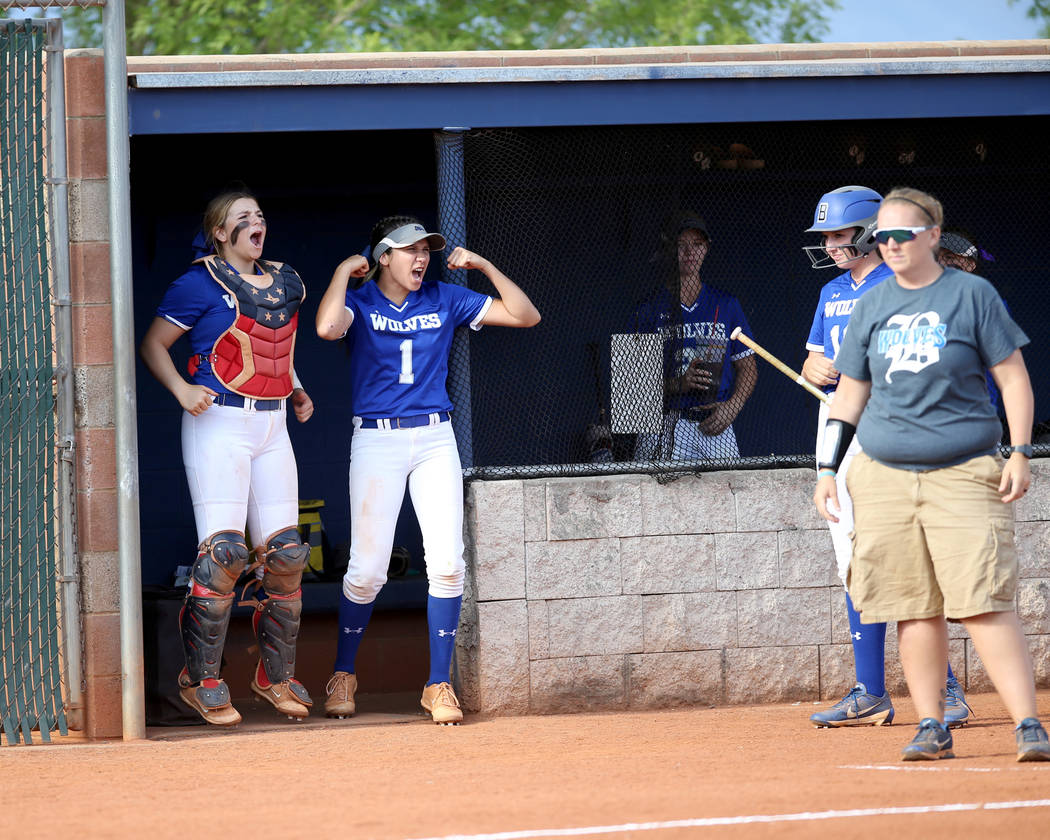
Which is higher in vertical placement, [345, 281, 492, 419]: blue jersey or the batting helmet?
the batting helmet

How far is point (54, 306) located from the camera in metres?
5.75

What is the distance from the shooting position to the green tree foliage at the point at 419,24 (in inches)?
805

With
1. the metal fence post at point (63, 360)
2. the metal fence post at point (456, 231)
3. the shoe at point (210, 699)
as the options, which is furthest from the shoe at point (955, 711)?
the metal fence post at point (63, 360)

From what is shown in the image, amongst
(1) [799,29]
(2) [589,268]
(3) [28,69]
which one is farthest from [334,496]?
(1) [799,29]

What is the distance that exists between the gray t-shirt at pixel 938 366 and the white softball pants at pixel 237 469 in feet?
8.65

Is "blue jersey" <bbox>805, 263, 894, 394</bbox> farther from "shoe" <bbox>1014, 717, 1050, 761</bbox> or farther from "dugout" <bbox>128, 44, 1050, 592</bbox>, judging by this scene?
"shoe" <bbox>1014, 717, 1050, 761</bbox>

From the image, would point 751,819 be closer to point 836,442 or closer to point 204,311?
point 836,442

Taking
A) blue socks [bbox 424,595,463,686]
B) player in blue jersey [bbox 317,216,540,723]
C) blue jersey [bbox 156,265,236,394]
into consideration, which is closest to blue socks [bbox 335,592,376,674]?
player in blue jersey [bbox 317,216,540,723]

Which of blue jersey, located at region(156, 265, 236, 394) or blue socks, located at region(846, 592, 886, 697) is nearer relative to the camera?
blue socks, located at region(846, 592, 886, 697)

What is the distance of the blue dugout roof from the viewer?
6121 millimetres

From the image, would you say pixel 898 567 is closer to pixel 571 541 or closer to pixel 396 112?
pixel 571 541

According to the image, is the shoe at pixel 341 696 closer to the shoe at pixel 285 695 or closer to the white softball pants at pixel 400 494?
the shoe at pixel 285 695

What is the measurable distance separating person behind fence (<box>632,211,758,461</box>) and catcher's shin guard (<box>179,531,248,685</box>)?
194 cm

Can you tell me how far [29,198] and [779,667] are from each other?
384 cm
